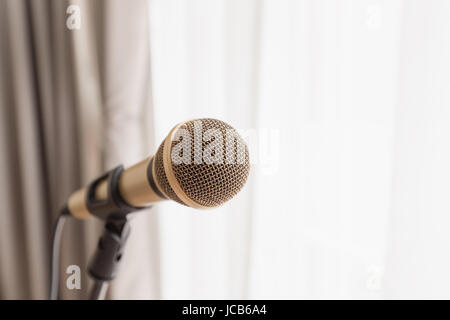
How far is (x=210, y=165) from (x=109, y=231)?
0.26 meters

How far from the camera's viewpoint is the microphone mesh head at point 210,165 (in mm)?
338

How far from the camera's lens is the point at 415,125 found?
0.68 metres

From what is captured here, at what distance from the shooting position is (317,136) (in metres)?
0.78

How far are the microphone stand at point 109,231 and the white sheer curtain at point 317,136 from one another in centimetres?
32

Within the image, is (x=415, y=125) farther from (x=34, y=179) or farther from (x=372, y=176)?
(x=34, y=179)

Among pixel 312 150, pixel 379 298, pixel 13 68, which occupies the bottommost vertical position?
pixel 379 298

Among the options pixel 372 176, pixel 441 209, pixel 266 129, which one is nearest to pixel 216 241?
pixel 266 129

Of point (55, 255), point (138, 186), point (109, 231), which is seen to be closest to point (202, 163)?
point (138, 186)

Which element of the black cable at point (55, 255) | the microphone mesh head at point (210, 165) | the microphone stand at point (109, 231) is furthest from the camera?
the black cable at point (55, 255)

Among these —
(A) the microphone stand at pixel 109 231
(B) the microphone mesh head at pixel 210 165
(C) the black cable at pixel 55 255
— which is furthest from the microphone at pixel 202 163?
(C) the black cable at pixel 55 255

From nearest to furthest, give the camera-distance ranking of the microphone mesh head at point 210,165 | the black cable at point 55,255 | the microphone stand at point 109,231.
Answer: the microphone mesh head at point 210,165
the microphone stand at point 109,231
the black cable at point 55,255

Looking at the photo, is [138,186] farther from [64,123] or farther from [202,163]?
[64,123]

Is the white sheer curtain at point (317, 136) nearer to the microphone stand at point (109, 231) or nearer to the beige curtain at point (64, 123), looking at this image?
the beige curtain at point (64, 123)

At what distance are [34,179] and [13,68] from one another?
26 centimetres
